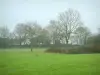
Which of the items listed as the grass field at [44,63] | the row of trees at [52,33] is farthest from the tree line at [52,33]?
the grass field at [44,63]

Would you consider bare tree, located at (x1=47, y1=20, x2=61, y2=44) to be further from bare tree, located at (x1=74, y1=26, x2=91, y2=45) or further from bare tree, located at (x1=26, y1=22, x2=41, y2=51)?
bare tree, located at (x1=74, y1=26, x2=91, y2=45)

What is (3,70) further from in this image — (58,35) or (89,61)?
(89,61)

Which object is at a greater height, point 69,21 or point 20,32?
point 69,21

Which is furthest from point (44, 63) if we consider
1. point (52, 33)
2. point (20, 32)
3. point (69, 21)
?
point (69, 21)

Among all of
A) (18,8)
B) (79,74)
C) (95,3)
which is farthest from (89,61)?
(18,8)

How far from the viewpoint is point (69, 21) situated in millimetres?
3070

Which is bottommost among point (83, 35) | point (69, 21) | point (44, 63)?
point (44, 63)

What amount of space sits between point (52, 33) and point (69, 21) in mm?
336

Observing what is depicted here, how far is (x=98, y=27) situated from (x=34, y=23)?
3.41ft

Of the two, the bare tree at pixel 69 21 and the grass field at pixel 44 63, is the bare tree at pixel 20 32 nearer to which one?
the grass field at pixel 44 63

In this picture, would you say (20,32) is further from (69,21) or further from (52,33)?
(69,21)

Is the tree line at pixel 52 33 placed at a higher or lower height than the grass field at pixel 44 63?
higher

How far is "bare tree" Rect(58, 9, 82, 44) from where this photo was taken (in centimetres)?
307

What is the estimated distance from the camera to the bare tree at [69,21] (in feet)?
10.1
